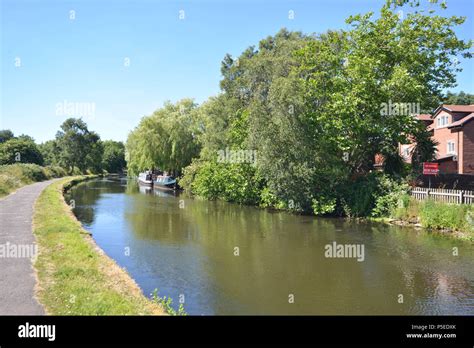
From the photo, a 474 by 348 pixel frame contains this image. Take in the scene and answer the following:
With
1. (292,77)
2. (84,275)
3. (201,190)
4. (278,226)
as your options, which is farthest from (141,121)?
(84,275)

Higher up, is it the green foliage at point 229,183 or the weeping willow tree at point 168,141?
the weeping willow tree at point 168,141

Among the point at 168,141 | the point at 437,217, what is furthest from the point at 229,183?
the point at 437,217

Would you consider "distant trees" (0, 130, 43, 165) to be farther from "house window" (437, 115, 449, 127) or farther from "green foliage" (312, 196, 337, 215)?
"house window" (437, 115, 449, 127)

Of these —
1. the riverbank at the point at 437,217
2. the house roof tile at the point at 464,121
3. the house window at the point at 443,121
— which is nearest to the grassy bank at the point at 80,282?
the riverbank at the point at 437,217

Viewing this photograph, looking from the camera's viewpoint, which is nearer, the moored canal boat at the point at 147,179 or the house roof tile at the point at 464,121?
the house roof tile at the point at 464,121

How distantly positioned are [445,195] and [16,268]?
21592 millimetres

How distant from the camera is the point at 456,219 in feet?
69.7

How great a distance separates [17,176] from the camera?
41688 mm

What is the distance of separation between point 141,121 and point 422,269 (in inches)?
1863

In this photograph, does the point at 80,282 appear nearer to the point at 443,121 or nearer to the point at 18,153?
the point at 443,121

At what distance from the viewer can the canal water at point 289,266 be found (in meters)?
11.2

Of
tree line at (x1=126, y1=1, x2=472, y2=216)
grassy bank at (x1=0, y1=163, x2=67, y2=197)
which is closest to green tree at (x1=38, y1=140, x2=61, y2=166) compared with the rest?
grassy bank at (x1=0, y1=163, x2=67, y2=197)

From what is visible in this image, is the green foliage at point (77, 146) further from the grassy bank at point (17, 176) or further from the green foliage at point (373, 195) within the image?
the green foliage at point (373, 195)

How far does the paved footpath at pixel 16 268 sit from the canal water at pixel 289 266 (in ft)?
10.8
